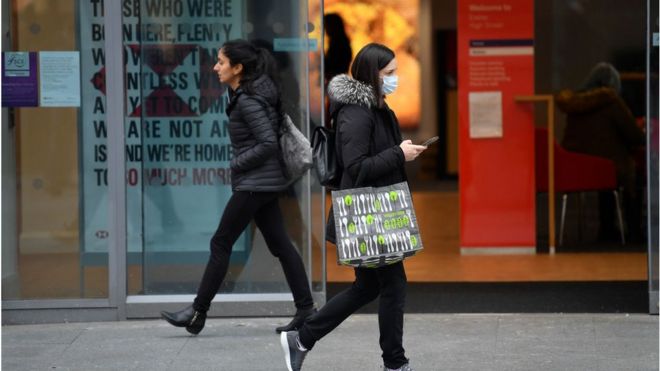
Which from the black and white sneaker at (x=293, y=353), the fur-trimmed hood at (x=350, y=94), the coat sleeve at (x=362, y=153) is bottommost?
the black and white sneaker at (x=293, y=353)

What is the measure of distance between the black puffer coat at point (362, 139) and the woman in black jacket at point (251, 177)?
1150 millimetres

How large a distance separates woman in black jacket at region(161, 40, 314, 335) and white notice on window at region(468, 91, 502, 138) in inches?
141

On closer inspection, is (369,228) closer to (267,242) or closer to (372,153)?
(372,153)

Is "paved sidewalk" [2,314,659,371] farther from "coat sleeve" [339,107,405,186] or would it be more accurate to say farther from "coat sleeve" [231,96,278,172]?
"coat sleeve" [339,107,405,186]

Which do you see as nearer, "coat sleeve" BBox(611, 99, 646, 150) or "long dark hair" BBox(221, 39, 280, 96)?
"long dark hair" BBox(221, 39, 280, 96)

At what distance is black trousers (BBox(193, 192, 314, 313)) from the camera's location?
23.9ft

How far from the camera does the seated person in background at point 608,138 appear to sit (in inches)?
453

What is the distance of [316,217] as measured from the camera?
8.16 m

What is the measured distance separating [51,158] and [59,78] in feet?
1.72

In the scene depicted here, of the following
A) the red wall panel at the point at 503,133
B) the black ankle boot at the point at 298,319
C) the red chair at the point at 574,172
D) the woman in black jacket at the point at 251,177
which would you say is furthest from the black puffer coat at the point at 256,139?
the red chair at the point at 574,172

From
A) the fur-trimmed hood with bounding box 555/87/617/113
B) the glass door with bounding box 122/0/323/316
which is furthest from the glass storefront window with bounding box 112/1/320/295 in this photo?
the fur-trimmed hood with bounding box 555/87/617/113

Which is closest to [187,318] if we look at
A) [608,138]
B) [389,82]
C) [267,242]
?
[267,242]

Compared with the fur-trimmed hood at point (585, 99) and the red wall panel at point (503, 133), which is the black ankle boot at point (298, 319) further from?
the fur-trimmed hood at point (585, 99)

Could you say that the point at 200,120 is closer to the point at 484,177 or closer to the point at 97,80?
the point at 97,80
